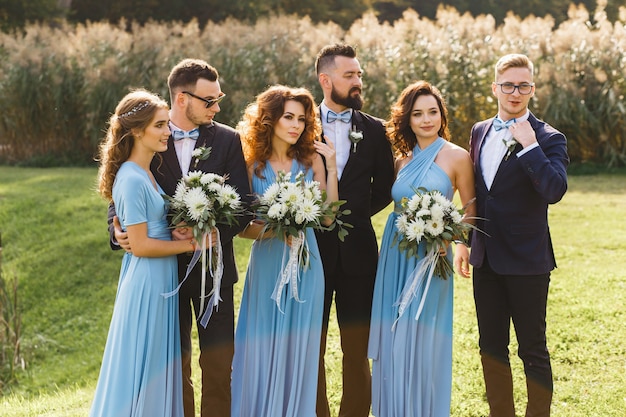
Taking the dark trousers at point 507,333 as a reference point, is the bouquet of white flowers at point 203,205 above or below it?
above

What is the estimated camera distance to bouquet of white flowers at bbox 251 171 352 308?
4160 mm

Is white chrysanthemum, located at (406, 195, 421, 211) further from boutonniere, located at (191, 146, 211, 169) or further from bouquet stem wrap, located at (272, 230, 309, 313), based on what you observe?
boutonniere, located at (191, 146, 211, 169)

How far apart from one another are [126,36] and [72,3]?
37.3 ft

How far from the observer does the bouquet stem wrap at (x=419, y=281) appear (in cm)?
440

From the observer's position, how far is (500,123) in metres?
4.37

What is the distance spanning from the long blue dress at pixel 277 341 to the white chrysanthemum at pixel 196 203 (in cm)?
57

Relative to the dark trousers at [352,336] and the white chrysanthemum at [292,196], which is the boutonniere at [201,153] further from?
the dark trousers at [352,336]

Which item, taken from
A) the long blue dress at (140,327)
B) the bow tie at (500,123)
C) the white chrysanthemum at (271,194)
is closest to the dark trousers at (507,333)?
the bow tie at (500,123)

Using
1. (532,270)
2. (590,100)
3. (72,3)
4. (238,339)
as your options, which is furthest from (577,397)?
(72,3)

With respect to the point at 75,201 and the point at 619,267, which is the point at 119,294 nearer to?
the point at 619,267

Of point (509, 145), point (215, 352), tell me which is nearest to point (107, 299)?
point (215, 352)

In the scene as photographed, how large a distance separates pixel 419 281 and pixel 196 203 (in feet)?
4.44

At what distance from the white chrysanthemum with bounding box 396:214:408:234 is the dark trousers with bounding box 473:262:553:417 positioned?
0.51 m

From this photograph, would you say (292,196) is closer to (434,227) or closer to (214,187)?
(214,187)
